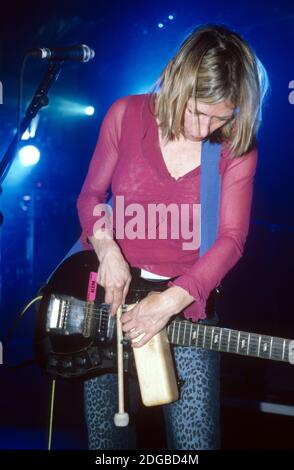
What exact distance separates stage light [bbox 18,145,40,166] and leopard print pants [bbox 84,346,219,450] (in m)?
3.15

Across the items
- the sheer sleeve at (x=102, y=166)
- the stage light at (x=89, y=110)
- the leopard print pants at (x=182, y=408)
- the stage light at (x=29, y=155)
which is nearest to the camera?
the leopard print pants at (x=182, y=408)

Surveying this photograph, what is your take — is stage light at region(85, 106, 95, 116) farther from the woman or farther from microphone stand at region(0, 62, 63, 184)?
the woman

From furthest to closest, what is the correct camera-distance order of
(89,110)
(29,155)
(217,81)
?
(89,110) → (29,155) → (217,81)

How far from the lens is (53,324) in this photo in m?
1.66

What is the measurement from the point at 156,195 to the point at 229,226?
24cm

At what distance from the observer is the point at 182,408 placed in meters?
1.41

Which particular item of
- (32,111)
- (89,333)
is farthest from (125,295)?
(32,111)

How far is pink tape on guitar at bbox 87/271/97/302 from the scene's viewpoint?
1618 millimetres

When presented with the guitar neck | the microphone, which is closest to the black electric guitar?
the guitar neck

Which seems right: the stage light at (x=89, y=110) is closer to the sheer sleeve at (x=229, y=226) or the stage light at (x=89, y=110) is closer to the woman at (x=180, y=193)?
the woman at (x=180, y=193)

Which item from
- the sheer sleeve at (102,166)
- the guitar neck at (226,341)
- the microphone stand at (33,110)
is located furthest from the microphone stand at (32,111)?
the guitar neck at (226,341)

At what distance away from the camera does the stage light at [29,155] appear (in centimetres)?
434

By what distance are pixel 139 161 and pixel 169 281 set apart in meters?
0.38

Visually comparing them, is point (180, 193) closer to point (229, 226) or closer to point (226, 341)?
point (229, 226)
